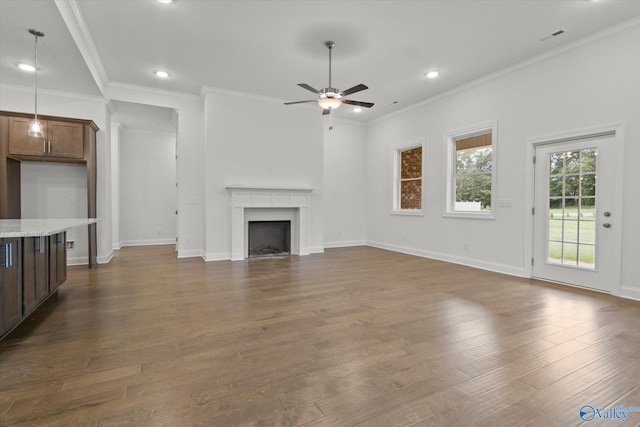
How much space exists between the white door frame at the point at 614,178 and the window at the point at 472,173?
57 cm

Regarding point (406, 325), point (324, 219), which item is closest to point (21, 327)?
point (406, 325)

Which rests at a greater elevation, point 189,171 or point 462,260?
point 189,171

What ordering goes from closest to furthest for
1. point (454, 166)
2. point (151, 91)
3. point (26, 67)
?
point (26, 67) < point (151, 91) < point (454, 166)

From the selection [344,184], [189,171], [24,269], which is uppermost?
[189,171]

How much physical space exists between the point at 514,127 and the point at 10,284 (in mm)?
6214

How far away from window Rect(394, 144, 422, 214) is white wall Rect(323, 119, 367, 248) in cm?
108

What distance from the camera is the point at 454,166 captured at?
19.8 ft

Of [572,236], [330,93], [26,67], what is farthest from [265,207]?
[572,236]

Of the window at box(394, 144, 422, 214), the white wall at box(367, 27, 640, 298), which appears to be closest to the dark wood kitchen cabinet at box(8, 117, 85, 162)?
the white wall at box(367, 27, 640, 298)

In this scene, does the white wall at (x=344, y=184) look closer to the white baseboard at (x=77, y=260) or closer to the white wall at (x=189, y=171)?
the white wall at (x=189, y=171)

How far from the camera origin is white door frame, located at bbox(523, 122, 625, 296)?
370 centimetres

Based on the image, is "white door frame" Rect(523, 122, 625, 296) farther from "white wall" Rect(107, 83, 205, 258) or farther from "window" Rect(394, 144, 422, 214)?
"white wall" Rect(107, 83, 205, 258)

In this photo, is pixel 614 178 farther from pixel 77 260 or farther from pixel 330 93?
pixel 77 260

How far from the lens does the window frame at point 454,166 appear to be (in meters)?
5.14
